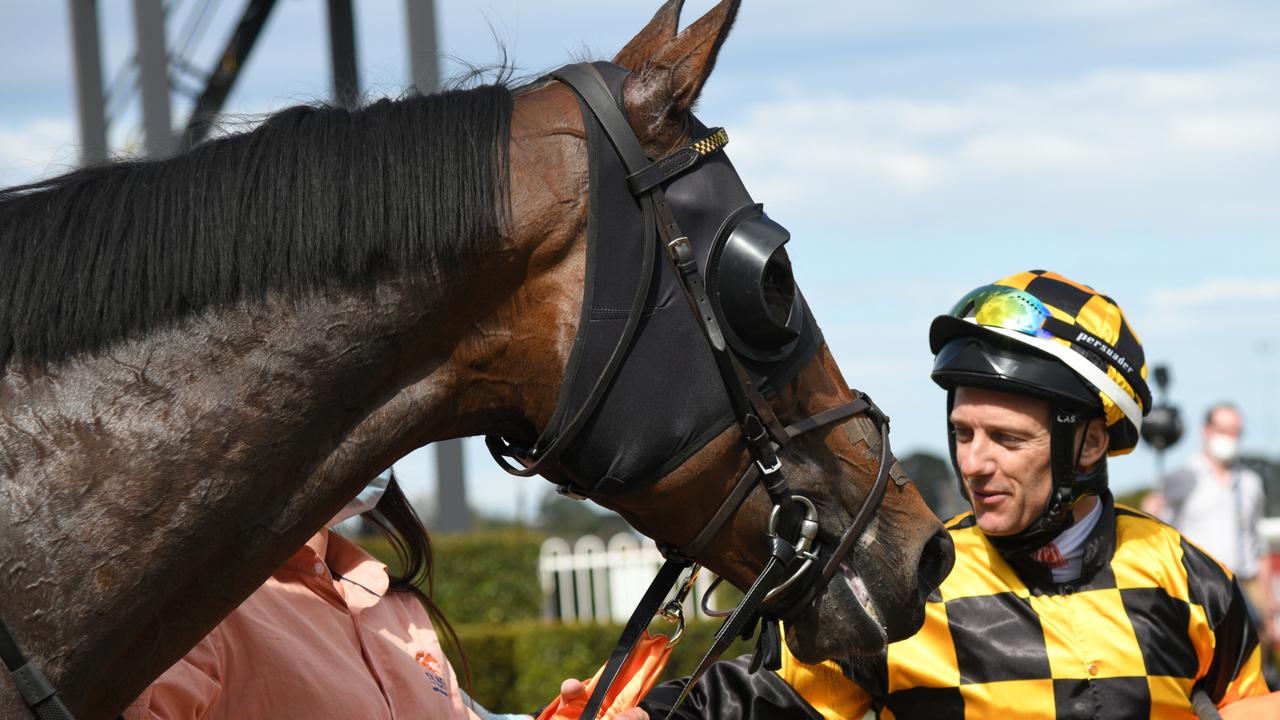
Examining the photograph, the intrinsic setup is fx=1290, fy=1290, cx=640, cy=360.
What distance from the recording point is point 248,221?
5.52ft

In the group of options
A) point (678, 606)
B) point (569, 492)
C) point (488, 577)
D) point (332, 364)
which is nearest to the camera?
point (332, 364)

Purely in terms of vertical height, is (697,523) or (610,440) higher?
(610,440)

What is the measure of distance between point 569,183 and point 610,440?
36 cm

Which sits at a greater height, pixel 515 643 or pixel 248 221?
pixel 248 221

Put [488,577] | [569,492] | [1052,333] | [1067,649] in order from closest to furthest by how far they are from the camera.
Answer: [569,492], [1067,649], [1052,333], [488,577]

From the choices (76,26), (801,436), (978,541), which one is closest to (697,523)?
(801,436)

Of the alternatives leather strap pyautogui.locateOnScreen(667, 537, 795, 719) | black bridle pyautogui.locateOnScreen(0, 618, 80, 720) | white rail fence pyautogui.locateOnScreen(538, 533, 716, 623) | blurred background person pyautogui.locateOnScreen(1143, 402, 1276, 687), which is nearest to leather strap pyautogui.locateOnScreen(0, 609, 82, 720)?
black bridle pyautogui.locateOnScreen(0, 618, 80, 720)

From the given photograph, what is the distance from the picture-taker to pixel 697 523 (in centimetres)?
188

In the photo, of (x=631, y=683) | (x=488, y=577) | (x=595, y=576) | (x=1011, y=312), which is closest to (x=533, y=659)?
(x=488, y=577)

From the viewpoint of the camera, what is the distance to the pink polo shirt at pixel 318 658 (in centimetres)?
193

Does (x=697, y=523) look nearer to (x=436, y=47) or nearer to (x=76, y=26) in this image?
A: (x=436, y=47)

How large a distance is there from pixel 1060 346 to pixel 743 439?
1.03 meters

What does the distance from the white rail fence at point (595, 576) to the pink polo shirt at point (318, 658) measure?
312 inches

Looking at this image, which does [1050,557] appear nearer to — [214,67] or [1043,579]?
[1043,579]
